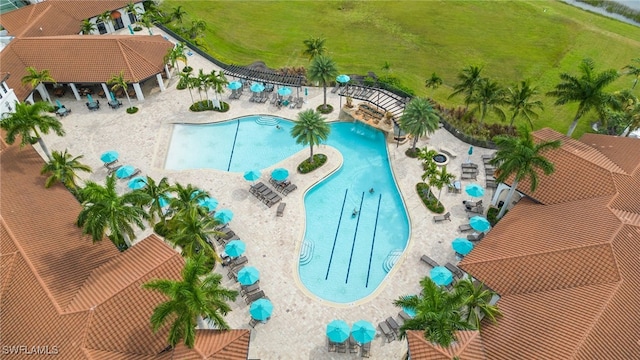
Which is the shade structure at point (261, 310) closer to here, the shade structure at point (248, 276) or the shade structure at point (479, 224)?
the shade structure at point (248, 276)

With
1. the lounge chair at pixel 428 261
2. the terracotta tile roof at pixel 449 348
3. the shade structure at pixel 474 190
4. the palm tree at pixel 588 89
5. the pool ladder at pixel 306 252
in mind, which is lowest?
the pool ladder at pixel 306 252

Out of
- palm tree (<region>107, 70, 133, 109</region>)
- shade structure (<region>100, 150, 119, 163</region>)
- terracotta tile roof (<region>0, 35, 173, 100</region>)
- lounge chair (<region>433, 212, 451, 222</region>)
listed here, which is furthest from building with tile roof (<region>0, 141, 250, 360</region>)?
terracotta tile roof (<region>0, 35, 173, 100</region>)

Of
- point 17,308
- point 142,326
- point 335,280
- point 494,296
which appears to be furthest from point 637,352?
point 17,308

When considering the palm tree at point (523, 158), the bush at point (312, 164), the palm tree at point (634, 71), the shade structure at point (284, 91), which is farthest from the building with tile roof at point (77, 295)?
the palm tree at point (634, 71)

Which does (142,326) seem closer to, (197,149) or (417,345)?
(417,345)

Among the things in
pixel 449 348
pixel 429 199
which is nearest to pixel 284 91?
pixel 429 199

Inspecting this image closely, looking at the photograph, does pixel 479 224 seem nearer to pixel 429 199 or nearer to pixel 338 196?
pixel 429 199
